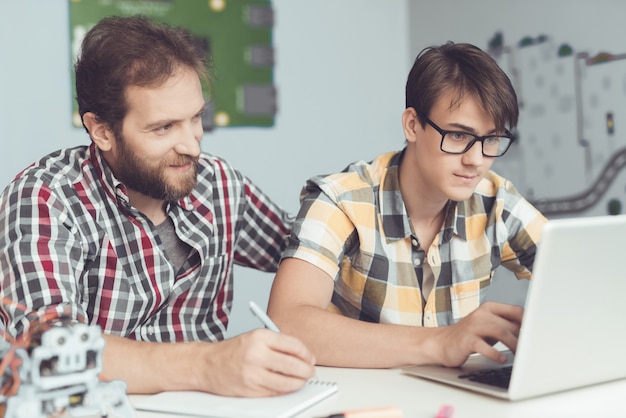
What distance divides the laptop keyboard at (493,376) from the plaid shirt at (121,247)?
2.06 ft

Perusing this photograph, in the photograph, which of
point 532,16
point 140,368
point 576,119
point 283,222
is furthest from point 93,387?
point 532,16

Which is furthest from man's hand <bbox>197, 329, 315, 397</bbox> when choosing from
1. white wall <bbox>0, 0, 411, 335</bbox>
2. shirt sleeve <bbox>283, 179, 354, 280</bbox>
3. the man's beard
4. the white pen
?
white wall <bbox>0, 0, 411, 335</bbox>

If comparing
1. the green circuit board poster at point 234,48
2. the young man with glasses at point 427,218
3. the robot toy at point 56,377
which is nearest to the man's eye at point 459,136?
the young man with glasses at point 427,218

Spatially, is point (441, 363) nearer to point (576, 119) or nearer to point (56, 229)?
point (56, 229)

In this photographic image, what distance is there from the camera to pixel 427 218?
1.59 metres

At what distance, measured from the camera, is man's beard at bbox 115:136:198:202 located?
149 centimetres

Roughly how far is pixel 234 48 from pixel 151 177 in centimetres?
188

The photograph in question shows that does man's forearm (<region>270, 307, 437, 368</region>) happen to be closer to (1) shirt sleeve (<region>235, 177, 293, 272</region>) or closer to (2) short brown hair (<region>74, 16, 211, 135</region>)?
(1) shirt sleeve (<region>235, 177, 293, 272</region>)

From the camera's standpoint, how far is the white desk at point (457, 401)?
36.6 inches

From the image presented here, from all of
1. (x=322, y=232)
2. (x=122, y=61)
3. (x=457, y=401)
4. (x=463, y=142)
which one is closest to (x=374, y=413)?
(x=457, y=401)

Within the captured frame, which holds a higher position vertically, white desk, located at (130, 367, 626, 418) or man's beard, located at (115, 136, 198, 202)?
man's beard, located at (115, 136, 198, 202)

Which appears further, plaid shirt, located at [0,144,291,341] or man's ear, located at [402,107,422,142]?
man's ear, located at [402,107,422,142]

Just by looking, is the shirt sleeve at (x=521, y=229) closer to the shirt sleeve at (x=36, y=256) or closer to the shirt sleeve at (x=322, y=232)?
the shirt sleeve at (x=322, y=232)

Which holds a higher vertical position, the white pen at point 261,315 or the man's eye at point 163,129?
the man's eye at point 163,129
